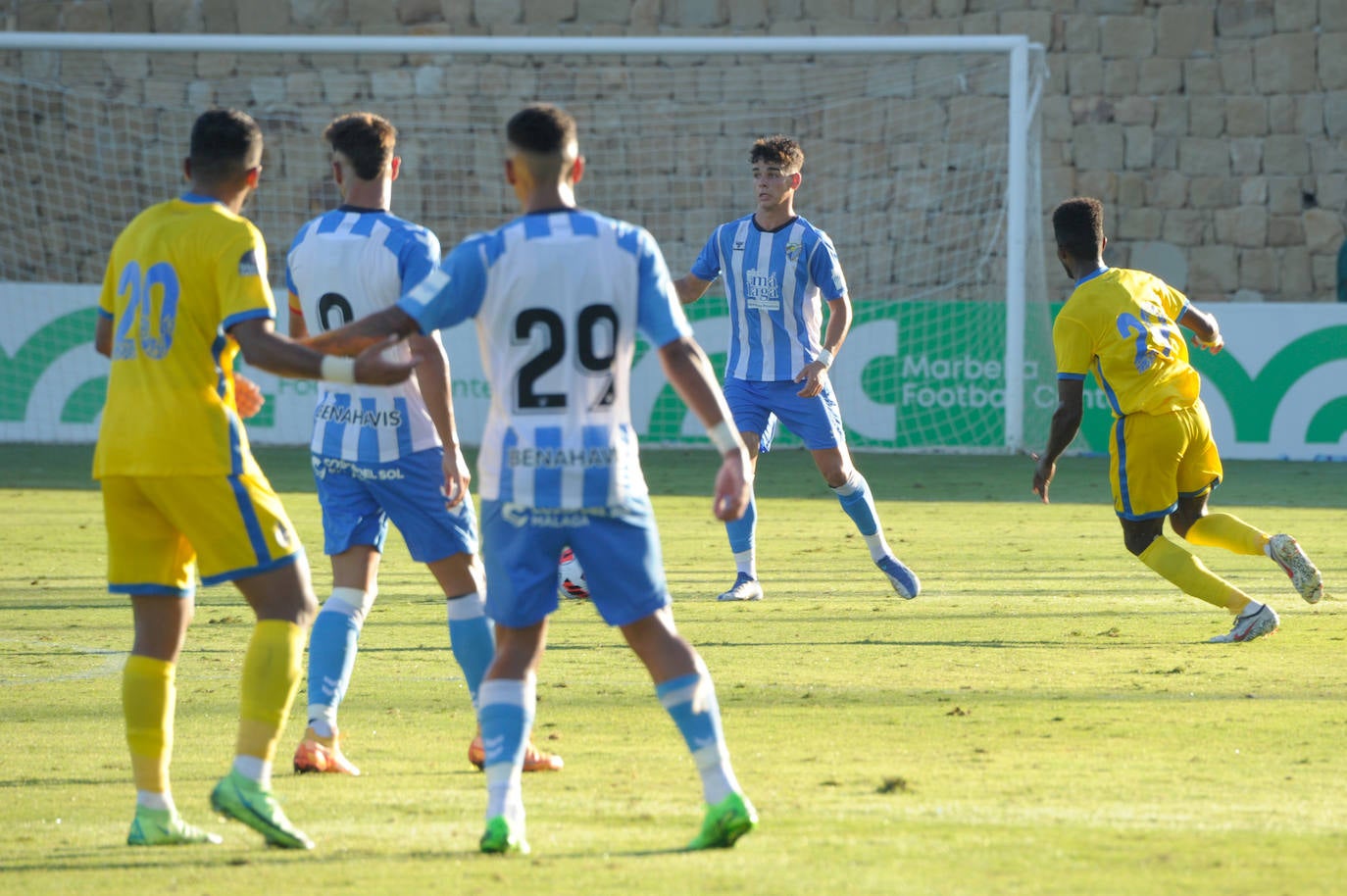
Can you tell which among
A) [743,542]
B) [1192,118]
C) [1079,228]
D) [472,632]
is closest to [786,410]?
[743,542]

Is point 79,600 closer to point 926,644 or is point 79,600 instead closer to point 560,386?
point 926,644

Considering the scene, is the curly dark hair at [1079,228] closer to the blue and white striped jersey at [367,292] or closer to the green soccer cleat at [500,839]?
the blue and white striped jersey at [367,292]

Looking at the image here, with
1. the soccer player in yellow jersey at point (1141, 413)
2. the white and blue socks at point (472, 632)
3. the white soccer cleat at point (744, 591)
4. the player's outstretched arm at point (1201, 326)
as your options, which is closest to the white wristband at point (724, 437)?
the white and blue socks at point (472, 632)

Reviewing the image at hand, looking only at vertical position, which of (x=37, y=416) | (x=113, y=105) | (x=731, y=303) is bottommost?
(x=37, y=416)

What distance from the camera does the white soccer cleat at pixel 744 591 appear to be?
27.1 feet

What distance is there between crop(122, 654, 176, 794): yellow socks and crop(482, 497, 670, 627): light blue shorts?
88 centimetres

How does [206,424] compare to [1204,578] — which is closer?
[206,424]

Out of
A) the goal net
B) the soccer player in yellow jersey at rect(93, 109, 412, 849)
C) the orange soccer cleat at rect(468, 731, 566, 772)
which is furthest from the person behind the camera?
the goal net

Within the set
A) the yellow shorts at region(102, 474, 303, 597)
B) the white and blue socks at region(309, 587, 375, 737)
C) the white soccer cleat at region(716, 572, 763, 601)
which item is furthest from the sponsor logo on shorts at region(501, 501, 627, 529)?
the white soccer cleat at region(716, 572, 763, 601)

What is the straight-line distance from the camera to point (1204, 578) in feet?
22.7

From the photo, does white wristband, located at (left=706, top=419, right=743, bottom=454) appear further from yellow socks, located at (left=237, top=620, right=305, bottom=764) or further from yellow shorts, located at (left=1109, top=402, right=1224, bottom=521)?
yellow shorts, located at (left=1109, top=402, right=1224, bottom=521)

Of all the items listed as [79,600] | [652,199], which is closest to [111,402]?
[79,600]

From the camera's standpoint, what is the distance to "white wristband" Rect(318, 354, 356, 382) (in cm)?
390

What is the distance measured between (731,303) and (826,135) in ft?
47.7
